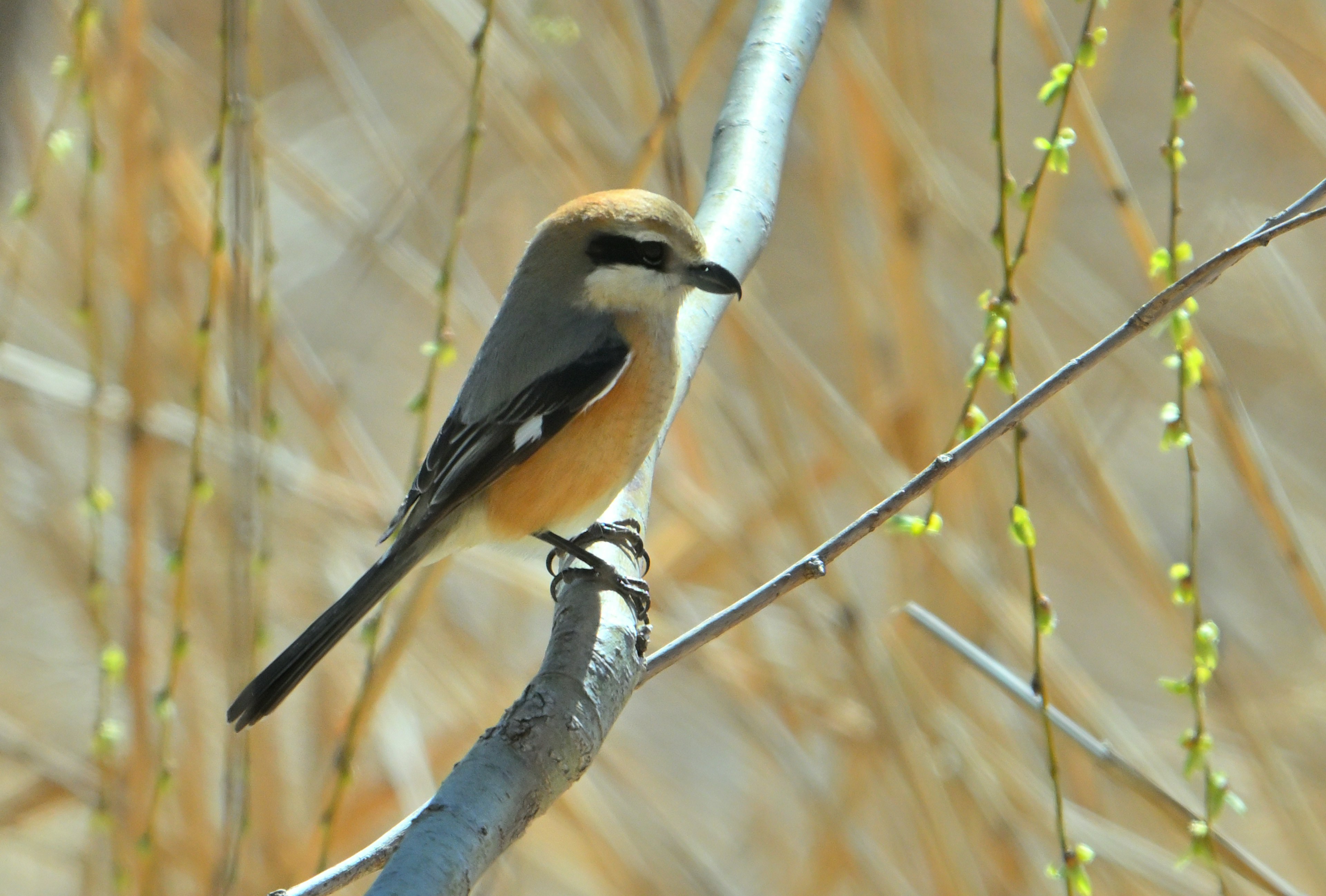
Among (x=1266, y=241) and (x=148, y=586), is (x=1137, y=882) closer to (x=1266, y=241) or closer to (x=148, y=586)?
(x=1266, y=241)

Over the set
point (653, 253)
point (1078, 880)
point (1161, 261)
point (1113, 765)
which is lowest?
point (1078, 880)

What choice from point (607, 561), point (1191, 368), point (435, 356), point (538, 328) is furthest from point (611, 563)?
point (1191, 368)

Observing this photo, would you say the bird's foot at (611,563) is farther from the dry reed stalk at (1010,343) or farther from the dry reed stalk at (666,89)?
the dry reed stalk at (666,89)

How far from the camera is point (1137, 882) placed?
254 centimetres

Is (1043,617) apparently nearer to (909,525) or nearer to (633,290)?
(909,525)

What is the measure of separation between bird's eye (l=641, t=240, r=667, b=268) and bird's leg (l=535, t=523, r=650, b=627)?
0.45 m

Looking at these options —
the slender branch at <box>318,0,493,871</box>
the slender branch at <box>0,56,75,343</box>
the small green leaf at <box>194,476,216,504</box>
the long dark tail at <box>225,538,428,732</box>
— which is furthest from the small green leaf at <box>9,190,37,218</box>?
the long dark tail at <box>225,538,428,732</box>

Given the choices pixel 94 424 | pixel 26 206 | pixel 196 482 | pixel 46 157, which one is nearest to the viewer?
pixel 196 482

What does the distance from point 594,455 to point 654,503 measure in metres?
1.88

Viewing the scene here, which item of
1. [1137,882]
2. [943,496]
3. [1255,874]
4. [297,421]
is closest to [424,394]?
[1255,874]

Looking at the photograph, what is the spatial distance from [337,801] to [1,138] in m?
0.90

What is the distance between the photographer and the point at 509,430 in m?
2.11

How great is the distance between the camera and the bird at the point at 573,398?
80.4 inches

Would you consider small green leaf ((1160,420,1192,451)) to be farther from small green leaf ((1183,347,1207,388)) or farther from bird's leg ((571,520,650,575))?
bird's leg ((571,520,650,575))
